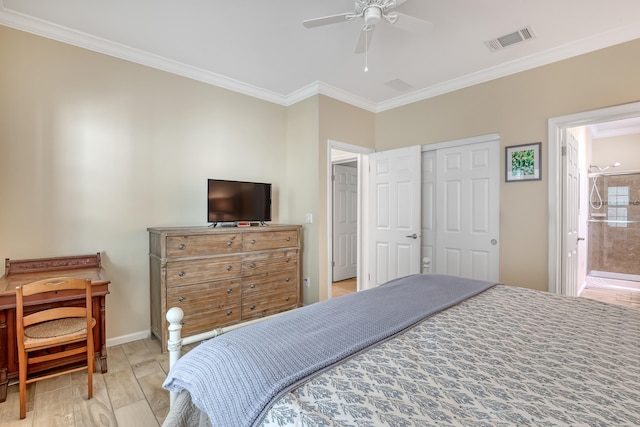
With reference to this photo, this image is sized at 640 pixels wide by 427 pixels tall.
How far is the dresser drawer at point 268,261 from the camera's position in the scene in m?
3.03

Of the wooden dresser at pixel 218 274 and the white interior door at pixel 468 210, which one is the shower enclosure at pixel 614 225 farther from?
the wooden dresser at pixel 218 274

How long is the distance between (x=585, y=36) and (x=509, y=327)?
2777 millimetres

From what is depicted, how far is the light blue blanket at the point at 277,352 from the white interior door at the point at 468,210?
6.52 ft

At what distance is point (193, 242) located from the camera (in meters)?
2.67

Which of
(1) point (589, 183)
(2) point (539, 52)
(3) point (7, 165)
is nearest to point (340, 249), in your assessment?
(2) point (539, 52)

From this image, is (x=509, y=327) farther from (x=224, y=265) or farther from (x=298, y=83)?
(x=298, y=83)

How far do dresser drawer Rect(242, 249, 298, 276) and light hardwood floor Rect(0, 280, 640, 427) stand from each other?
3.42ft

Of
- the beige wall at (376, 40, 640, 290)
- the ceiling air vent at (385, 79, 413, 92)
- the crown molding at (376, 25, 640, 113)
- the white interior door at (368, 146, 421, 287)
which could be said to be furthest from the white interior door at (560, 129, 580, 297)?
the ceiling air vent at (385, 79, 413, 92)

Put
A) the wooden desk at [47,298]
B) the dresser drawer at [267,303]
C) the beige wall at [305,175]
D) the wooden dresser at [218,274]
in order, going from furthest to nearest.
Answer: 1. the beige wall at [305,175]
2. the dresser drawer at [267,303]
3. the wooden dresser at [218,274]
4. the wooden desk at [47,298]

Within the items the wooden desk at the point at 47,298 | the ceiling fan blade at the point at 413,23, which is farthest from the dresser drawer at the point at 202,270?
the ceiling fan blade at the point at 413,23

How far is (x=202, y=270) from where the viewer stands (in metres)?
2.73

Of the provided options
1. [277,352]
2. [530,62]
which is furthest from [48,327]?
[530,62]

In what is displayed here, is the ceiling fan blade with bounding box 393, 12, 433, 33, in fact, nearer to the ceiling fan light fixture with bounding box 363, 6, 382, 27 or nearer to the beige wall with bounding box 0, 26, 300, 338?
the ceiling fan light fixture with bounding box 363, 6, 382, 27

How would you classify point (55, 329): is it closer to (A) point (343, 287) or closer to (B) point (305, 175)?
(B) point (305, 175)
